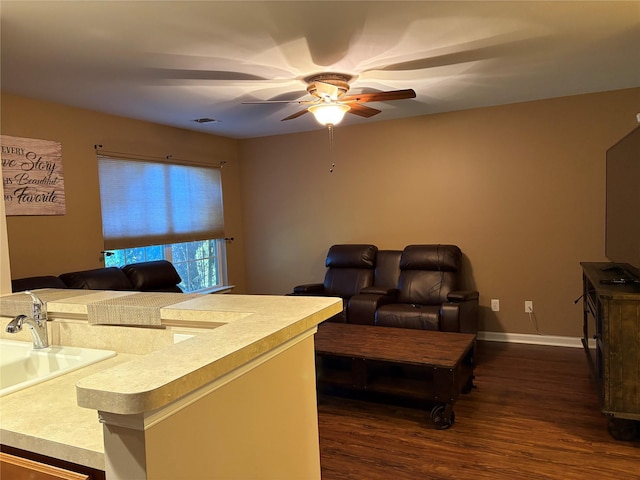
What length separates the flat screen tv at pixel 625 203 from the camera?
2.63 metres

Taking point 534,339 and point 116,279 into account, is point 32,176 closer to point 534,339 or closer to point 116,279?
point 116,279

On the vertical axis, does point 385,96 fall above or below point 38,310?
above

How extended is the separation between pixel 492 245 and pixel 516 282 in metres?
0.43

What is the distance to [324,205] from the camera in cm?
546

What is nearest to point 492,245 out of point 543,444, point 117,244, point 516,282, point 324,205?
point 516,282

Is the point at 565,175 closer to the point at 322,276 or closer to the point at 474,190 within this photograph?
the point at 474,190

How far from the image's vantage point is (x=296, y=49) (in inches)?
106

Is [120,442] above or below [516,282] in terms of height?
above

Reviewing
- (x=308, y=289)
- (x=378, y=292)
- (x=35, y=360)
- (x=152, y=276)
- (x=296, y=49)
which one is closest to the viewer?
(x=35, y=360)

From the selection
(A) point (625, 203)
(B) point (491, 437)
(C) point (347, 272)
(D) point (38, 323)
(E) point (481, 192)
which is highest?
(E) point (481, 192)

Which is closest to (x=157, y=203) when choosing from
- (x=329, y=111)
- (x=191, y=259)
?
(x=191, y=259)

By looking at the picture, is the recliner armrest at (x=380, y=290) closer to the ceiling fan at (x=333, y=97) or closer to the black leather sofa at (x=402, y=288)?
the black leather sofa at (x=402, y=288)

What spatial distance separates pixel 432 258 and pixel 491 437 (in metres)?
2.12

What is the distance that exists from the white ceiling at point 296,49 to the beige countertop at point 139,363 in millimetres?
1368
